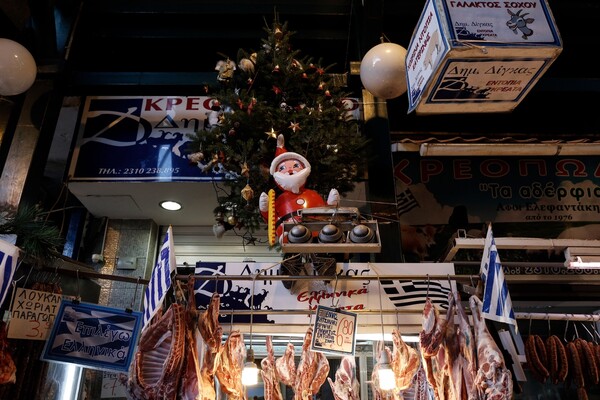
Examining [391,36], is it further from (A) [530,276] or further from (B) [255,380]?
(B) [255,380]

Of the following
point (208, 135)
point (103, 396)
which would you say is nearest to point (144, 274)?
point (103, 396)

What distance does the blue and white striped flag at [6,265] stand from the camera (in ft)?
10.6

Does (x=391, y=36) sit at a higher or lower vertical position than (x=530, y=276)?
higher

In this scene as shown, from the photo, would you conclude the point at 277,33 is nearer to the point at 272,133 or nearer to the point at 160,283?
the point at 272,133

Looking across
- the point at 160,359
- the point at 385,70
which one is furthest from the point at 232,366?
the point at 385,70

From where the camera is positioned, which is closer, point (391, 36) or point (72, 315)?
point (72, 315)

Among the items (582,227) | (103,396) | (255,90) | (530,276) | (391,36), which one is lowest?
(103,396)

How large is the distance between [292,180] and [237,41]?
190 inches

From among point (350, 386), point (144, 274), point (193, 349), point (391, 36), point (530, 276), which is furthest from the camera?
point (391, 36)

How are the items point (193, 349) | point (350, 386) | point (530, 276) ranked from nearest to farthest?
point (193, 349) → point (350, 386) → point (530, 276)

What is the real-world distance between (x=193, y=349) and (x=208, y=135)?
97.6 inches

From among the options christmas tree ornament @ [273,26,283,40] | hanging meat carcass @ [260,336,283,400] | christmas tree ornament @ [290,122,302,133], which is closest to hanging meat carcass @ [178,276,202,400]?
hanging meat carcass @ [260,336,283,400]

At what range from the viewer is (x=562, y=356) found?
14.0 feet

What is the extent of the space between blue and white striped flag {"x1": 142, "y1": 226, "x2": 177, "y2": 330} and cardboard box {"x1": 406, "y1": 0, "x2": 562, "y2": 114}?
2.49 metres
